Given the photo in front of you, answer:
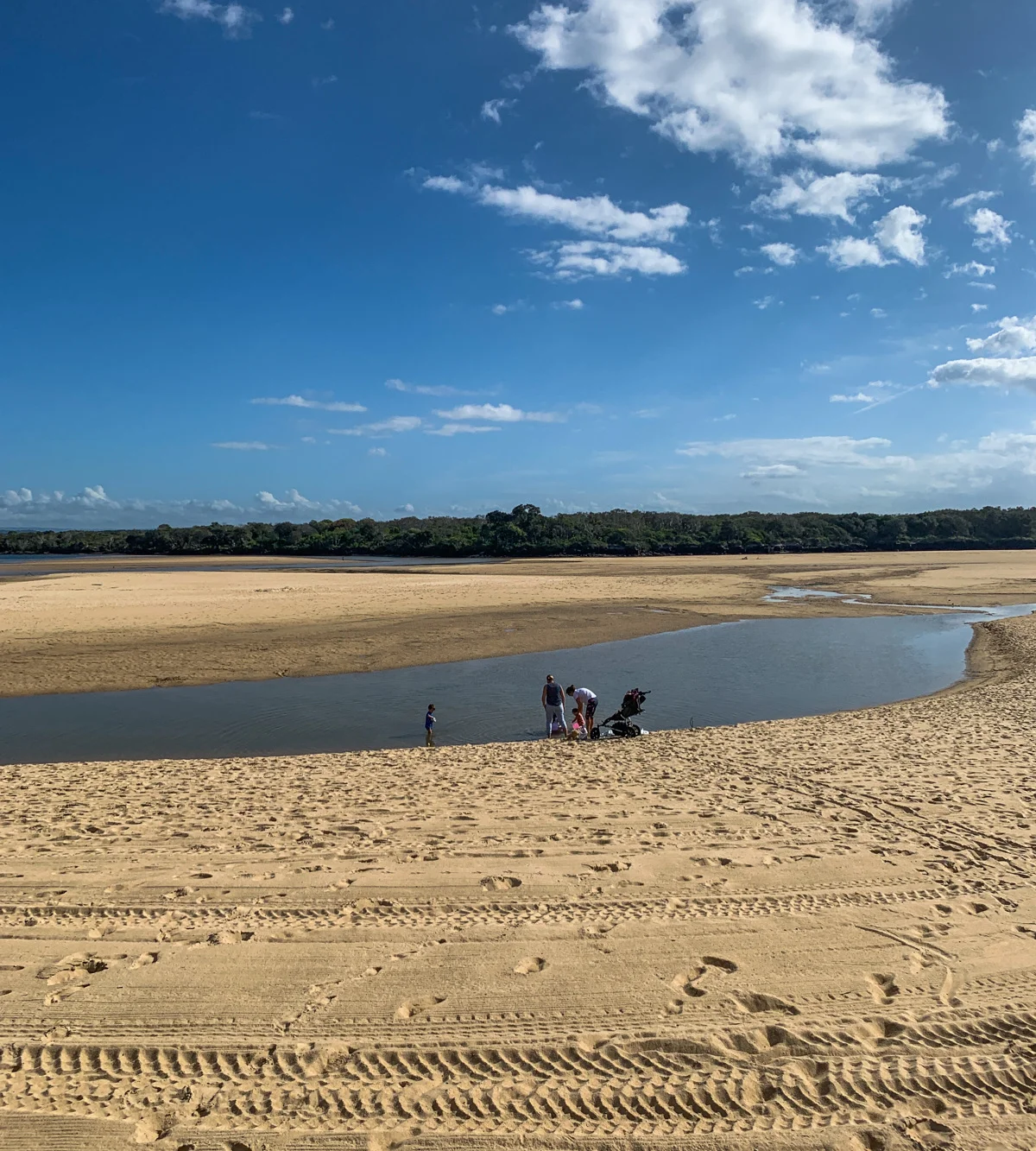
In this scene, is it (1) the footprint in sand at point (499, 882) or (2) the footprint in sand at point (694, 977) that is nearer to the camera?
(2) the footprint in sand at point (694, 977)

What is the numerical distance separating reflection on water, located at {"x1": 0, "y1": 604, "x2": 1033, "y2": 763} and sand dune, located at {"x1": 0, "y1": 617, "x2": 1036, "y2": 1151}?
5332mm

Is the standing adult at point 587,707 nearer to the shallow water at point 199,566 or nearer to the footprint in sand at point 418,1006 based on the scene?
the footprint in sand at point 418,1006

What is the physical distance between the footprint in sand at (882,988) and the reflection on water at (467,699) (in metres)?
9.73

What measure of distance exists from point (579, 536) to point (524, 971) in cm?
10028

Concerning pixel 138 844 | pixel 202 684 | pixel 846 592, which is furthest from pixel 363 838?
pixel 846 592

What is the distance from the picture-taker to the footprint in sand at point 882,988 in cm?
460

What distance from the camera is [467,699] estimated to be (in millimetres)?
17406

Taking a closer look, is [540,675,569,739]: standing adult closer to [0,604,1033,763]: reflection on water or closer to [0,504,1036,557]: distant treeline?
[0,604,1033,763]: reflection on water

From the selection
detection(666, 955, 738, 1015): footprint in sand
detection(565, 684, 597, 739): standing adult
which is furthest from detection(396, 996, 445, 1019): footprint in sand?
detection(565, 684, 597, 739): standing adult

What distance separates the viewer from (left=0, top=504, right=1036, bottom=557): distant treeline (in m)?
100

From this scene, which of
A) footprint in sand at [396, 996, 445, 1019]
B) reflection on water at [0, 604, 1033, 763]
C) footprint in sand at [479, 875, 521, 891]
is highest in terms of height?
footprint in sand at [396, 996, 445, 1019]

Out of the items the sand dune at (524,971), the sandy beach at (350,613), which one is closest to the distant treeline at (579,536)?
the sandy beach at (350,613)

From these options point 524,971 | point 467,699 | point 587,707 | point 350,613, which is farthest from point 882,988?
point 350,613

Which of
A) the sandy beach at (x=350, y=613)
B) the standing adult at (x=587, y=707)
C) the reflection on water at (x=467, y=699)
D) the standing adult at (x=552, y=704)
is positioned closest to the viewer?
the standing adult at (x=587, y=707)
